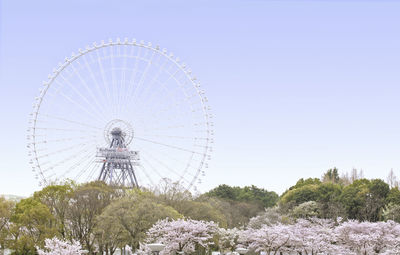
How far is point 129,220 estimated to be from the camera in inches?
1217

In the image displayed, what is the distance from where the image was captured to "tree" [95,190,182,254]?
30.8 metres

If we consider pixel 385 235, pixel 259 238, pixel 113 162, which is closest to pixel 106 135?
pixel 113 162

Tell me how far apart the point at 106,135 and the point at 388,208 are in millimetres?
28506

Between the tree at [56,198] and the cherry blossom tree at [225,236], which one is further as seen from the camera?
the tree at [56,198]

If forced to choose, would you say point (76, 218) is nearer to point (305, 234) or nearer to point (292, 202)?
point (305, 234)

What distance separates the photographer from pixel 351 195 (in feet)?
180

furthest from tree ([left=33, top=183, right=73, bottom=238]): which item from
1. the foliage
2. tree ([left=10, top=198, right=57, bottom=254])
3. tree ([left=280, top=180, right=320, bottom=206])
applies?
the foliage

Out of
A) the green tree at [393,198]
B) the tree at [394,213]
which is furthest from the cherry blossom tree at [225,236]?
the green tree at [393,198]

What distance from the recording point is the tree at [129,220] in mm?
30844

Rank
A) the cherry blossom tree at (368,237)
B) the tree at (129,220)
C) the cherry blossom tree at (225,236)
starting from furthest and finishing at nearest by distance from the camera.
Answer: the cherry blossom tree at (225,236) < the tree at (129,220) < the cherry blossom tree at (368,237)

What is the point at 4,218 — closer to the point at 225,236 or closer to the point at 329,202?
the point at 225,236

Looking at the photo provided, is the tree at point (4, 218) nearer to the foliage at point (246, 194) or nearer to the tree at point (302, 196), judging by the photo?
the tree at point (302, 196)

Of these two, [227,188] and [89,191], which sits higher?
[227,188]

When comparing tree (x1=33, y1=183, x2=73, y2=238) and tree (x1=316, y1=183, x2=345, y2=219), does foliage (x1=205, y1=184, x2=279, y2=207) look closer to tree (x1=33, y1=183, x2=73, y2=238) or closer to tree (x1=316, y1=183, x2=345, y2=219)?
tree (x1=316, y1=183, x2=345, y2=219)
